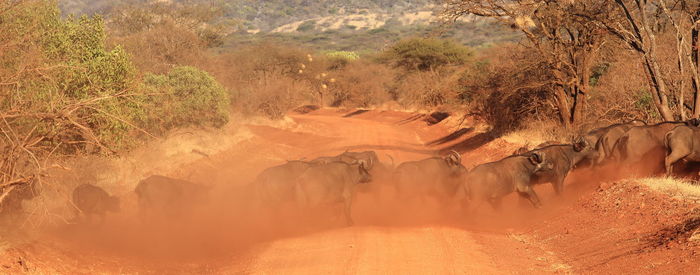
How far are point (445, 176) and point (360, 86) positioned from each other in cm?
4915

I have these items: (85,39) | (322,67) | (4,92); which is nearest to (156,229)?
(4,92)

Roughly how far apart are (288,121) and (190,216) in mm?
24321

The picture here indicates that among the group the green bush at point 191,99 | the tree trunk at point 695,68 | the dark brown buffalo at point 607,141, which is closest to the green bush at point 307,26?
the green bush at point 191,99

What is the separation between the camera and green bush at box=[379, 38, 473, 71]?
57656mm

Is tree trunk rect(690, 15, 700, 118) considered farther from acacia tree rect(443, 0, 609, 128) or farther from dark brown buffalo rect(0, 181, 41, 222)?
dark brown buffalo rect(0, 181, 41, 222)

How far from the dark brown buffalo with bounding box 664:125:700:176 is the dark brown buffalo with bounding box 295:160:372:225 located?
21.4ft

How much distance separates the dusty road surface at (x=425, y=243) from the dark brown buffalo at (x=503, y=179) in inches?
13.2

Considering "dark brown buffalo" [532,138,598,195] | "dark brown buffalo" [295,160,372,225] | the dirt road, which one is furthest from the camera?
"dark brown buffalo" [532,138,598,195]

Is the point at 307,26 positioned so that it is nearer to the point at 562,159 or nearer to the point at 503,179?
the point at 562,159

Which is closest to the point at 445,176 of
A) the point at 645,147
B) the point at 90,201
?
the point at 645,147

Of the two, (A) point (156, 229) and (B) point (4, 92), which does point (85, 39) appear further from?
(B) point (4, 92)

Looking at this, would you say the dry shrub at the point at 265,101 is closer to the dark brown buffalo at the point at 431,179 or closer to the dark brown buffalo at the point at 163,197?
the dark brown buffalo at the point at 163,197

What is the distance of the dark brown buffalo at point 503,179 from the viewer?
13680 millimetres

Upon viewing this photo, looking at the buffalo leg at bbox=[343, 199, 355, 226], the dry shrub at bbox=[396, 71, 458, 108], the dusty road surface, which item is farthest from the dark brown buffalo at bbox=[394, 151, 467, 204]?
the dry shrub at bbox=[396, 71, 458, 108]
